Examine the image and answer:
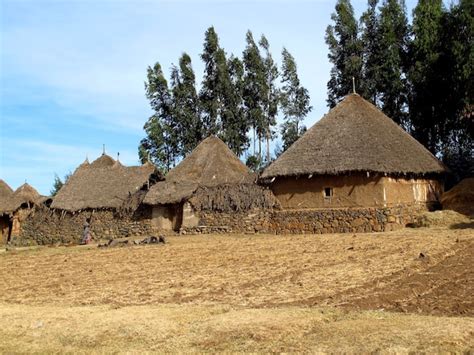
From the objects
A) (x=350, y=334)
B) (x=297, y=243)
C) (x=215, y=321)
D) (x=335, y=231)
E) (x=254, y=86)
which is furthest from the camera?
(x=254, y=86)

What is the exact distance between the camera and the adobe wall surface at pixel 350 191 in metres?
23.5

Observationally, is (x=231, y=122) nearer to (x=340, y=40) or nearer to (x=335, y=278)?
(x=340, y=40)

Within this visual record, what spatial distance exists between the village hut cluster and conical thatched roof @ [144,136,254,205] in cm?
6

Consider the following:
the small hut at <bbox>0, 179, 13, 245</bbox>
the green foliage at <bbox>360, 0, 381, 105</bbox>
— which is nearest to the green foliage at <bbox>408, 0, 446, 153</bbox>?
the green foliage at <bbox>360, 0, 381, 105</bbox>

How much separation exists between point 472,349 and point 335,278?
531 cm

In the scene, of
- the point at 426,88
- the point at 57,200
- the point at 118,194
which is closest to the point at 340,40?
the point at 426,88

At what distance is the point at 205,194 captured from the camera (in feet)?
89.5

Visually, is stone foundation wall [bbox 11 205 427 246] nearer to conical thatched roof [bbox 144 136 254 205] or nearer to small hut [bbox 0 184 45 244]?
small hut [bbox 0 184 45 244]

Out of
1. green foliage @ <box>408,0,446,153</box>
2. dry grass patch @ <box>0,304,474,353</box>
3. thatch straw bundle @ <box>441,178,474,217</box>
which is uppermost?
green foliage @ <box>408,0,446,153</box>

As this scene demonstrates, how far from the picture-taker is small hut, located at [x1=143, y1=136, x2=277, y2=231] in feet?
86.1

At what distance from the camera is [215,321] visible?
8.40 m

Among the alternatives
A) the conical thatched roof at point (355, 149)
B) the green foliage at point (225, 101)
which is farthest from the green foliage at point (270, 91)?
the conical thatched roof at point (355, 149)

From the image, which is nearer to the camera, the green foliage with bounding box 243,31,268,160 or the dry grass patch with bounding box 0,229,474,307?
the dry grass patch with bounding box 0,229,474,307

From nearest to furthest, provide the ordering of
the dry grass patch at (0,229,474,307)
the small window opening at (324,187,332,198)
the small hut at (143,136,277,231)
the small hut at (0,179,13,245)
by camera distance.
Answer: the dry grass patch at (0,229,474,307) → the small window opening at (324,187,332,198) → the small hut at (143,136,277,231) → the small hut at (0,179,13,245)
